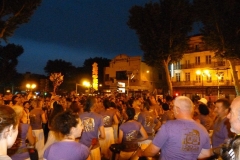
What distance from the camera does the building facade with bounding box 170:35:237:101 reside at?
163 ft

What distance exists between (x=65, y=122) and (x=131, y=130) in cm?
318

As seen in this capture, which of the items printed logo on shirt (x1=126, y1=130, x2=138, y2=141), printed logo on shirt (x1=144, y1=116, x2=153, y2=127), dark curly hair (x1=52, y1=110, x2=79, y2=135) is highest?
dark curly hair (x1=52, y1=110, x2=79, y2=135)

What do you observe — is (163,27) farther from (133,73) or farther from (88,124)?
(88,124)

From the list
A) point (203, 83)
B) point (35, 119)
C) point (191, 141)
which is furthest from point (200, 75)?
point (191, 141)

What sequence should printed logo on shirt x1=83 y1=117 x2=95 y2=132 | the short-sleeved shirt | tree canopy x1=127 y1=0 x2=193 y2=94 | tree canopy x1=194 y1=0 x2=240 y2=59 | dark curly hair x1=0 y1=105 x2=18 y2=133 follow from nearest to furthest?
1. dark curly hair x1=0 y1=105 x2=18 y2=133
2. printed logo on shirt x1=83 y1=117 x2=95 y2=132
3. the short-sleeved shirt
4. tree canopy x1=194 y1=0 x2=240 y2=59
5. tree canopy x1=127 y1=0 x2=193 y2=94

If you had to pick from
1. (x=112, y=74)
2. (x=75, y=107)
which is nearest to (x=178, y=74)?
(x=112, y=74)

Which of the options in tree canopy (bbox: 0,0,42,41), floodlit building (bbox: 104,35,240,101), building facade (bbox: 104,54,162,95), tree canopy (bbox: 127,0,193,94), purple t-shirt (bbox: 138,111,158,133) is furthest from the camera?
building facade (bbox: 104,54,162,95)

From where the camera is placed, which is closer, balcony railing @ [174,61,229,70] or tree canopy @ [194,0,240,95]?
tree canopy @ [194,0,240,95]

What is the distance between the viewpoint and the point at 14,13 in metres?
19.7

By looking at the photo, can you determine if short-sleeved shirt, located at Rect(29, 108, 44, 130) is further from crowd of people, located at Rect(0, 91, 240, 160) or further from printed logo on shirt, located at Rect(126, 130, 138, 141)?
printed logo on shirt, located at Rect(126, 130, 138, 141)

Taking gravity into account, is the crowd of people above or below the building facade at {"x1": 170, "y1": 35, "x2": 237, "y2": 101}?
below

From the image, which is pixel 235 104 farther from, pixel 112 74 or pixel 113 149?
pixel 112 74

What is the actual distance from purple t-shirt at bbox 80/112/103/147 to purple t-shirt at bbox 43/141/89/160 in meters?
2.25

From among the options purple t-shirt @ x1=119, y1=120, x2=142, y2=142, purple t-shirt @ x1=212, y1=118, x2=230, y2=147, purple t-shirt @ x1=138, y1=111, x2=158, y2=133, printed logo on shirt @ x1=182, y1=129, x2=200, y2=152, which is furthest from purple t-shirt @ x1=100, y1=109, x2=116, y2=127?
printed logo on shirt @ x1=182, y1=129, x2=200, y2=152
